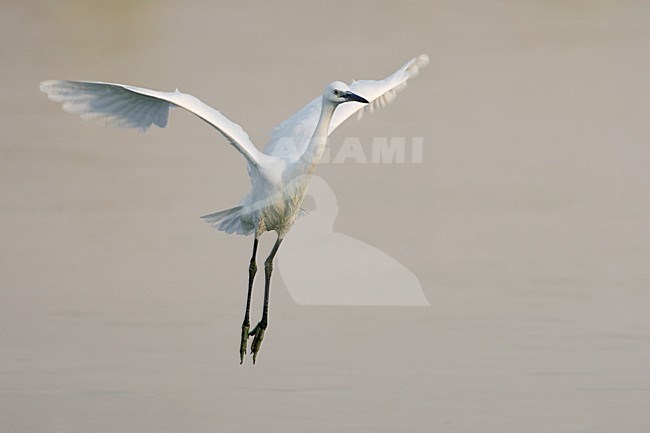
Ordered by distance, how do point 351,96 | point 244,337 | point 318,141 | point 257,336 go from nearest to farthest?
point 351,96, point 318,141, point 244,337, point 257,336

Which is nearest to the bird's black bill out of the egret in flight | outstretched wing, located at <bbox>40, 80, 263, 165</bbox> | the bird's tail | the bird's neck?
the egret in flight

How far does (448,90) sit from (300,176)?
22.0 feet

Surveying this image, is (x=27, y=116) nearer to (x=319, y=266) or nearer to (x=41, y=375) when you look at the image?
(x=319, y=266)

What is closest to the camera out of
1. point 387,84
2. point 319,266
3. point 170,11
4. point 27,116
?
point 387,84

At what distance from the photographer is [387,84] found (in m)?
8.83

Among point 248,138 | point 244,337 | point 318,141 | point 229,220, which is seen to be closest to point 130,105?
point 248,138

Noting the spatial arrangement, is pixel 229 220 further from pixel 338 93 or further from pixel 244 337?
pixel 338 93

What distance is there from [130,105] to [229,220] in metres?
0.79

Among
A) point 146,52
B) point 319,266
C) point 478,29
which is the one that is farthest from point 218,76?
point 319,266

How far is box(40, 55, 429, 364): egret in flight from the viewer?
7805 mm

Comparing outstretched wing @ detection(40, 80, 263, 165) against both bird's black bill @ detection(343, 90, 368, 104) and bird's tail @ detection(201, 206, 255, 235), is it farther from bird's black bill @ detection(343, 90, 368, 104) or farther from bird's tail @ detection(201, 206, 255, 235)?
bird's black bill @ detection(343, 90, 368, 104)

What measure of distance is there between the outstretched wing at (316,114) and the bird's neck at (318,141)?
0.20 meters

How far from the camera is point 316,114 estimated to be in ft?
28.1

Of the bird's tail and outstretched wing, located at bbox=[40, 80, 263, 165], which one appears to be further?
the bird's tail
